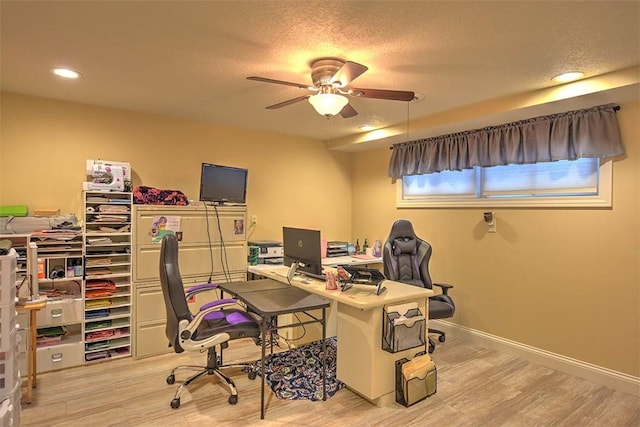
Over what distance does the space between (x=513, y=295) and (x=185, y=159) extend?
368 cm

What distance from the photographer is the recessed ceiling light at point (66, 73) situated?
2672 mm

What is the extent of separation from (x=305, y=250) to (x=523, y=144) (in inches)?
88.3

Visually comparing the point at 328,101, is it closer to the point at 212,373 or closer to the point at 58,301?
the point at 212,373

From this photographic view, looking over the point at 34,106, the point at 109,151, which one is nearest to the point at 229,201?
the point at 109,151

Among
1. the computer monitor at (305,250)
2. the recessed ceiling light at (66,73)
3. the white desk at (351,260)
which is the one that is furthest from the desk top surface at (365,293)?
the recessed ceiling light at (66,73)

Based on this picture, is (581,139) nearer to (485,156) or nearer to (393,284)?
(485,156)

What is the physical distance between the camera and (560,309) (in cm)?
327

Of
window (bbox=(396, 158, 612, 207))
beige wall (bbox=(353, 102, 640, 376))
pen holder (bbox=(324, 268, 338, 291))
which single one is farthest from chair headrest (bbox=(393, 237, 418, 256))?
pen holder (bbox=(324, 268, 338, 291))

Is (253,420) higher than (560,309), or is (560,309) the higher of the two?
(560,309)

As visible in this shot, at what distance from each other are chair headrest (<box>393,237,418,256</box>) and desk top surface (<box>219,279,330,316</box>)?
1.34 meters

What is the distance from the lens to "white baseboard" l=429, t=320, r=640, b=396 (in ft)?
9.48

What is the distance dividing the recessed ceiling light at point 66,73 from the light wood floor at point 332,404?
239cm

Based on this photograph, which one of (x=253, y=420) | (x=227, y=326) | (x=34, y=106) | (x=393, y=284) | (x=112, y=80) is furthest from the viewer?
(x=34, y=106)

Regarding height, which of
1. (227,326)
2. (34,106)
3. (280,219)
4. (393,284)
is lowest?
(227,326)
